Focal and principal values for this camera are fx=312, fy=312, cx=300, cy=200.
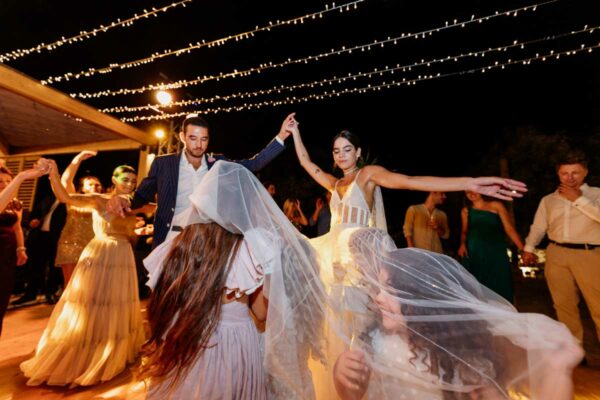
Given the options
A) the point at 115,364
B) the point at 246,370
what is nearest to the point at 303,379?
the point at 246,370

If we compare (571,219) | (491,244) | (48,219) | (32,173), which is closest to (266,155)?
(32,173)

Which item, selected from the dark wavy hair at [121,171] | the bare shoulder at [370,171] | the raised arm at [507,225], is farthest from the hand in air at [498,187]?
the dark wavy hair at [121,171]

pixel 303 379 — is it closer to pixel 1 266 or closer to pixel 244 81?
pixel 1 266

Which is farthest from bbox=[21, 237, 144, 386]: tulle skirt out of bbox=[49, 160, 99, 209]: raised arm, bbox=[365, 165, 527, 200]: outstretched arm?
bbox=[365, 165, 527, 200]: outstretched arm

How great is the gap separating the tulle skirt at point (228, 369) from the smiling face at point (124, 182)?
2567 millimetres

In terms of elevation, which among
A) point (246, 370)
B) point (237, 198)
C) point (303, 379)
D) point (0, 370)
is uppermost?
point (237, 198)

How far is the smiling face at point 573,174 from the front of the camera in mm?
3477

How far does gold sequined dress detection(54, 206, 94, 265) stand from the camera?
4.15m

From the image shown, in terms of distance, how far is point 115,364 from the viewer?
3.03 m

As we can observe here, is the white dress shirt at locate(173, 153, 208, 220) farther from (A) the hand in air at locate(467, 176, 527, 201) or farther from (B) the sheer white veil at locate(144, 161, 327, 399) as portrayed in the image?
(A) the hand in air at locate(467, 176, 527, 201)

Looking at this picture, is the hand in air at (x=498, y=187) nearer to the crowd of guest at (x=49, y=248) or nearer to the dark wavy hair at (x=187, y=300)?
the dark wavy hair at (x=187, y=300)

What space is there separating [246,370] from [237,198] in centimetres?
78

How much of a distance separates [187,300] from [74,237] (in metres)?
3.91

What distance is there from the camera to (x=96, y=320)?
10.2 feet
